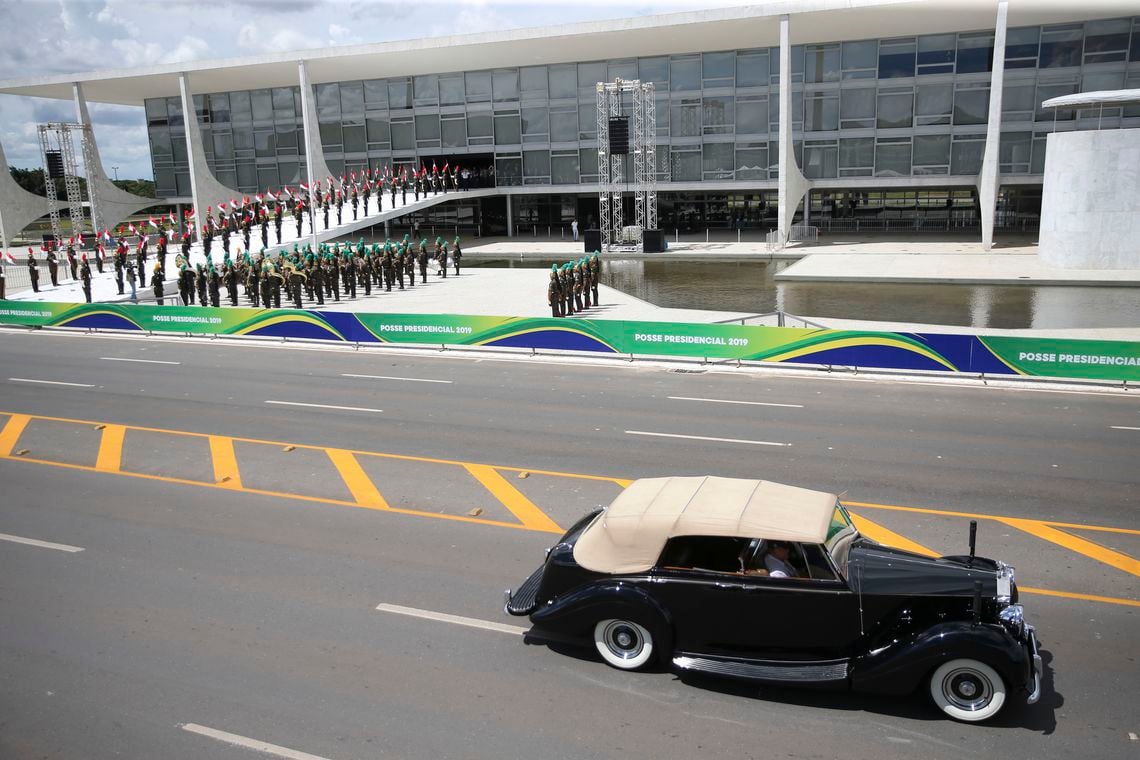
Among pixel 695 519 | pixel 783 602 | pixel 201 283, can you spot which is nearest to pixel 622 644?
pixel 695 519

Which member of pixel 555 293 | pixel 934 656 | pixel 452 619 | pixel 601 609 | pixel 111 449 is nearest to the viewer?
pixel 934 656

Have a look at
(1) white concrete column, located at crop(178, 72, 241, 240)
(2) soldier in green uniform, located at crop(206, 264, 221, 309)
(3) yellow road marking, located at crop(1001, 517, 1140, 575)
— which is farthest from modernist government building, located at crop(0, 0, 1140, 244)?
(3) yellow road marking, located at crop(1001, 517, 1140, 575)

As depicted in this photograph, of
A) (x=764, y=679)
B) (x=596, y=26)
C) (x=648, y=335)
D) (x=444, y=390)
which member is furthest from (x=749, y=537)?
(x=596, y=26)

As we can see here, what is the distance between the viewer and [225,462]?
13.4m

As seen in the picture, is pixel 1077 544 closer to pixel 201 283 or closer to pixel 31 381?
pixel 31 381

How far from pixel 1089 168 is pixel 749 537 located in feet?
113

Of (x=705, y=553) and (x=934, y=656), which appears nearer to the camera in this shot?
(x=934, y=656)

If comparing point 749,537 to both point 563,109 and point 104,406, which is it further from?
point 563,109

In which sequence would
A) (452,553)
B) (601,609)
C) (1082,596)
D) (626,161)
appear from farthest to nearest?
(626,161) < (452,553) < (1082,596) < (601,609)

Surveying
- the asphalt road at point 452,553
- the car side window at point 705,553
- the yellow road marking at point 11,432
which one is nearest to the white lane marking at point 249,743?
the asphalt road at point 452,553

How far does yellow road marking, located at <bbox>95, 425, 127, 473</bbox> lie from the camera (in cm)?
1335

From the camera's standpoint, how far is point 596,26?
45125 millimetres

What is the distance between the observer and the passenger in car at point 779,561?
6.86m

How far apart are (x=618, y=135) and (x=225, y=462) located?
115ft
